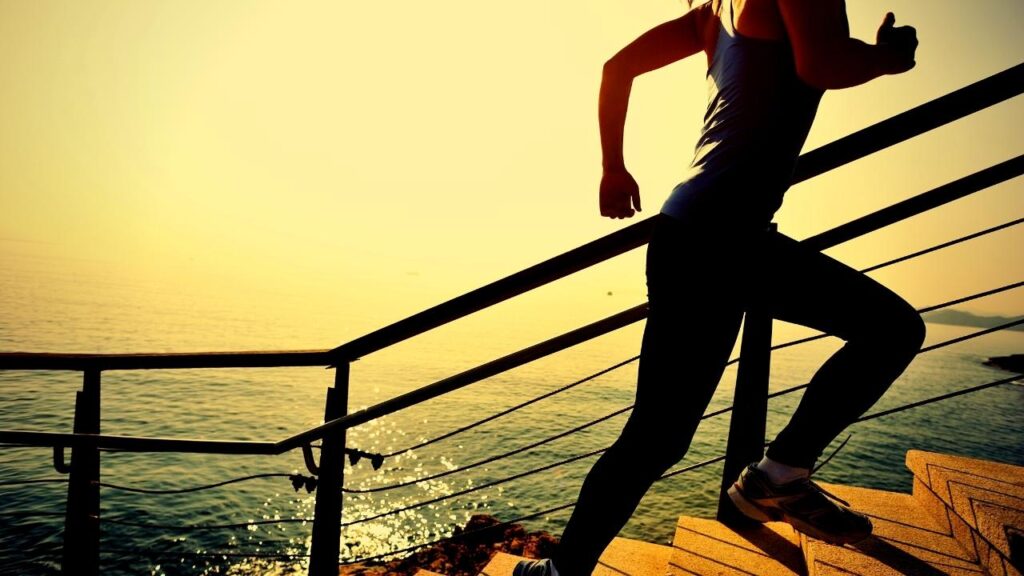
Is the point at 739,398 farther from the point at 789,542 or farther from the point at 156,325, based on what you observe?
the point at 156,325

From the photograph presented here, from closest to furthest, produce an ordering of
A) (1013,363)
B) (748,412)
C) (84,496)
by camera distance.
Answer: (84,496) → (748,412) → (1013,363)

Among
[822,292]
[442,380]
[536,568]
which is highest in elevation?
[822,292]

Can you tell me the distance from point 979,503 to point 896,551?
34 centimetres

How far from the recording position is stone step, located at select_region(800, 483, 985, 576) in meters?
1.60

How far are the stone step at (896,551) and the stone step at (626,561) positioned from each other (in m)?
0.55

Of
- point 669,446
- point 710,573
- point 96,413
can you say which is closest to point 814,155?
point 669,446

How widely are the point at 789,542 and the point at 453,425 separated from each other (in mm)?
29310

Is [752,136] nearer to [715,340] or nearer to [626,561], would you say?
[715,340]

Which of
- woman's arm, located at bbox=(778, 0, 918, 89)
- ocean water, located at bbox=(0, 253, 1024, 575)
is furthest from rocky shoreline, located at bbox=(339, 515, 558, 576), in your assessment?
woman's arm, located at bbox=(778, 0, 918, 89)

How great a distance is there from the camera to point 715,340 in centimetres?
109

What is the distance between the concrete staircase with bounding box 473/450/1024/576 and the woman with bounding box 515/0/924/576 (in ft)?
1.83

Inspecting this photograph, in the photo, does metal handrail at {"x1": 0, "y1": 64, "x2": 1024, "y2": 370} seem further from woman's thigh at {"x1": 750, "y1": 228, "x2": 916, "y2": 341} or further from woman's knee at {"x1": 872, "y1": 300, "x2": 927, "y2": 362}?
woman's knee at {"x1": 872, "y1": 300, "x2": 927, "y2": 362}

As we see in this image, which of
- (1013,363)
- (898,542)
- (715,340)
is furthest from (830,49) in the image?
(1013,363)

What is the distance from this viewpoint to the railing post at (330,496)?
189 cm
